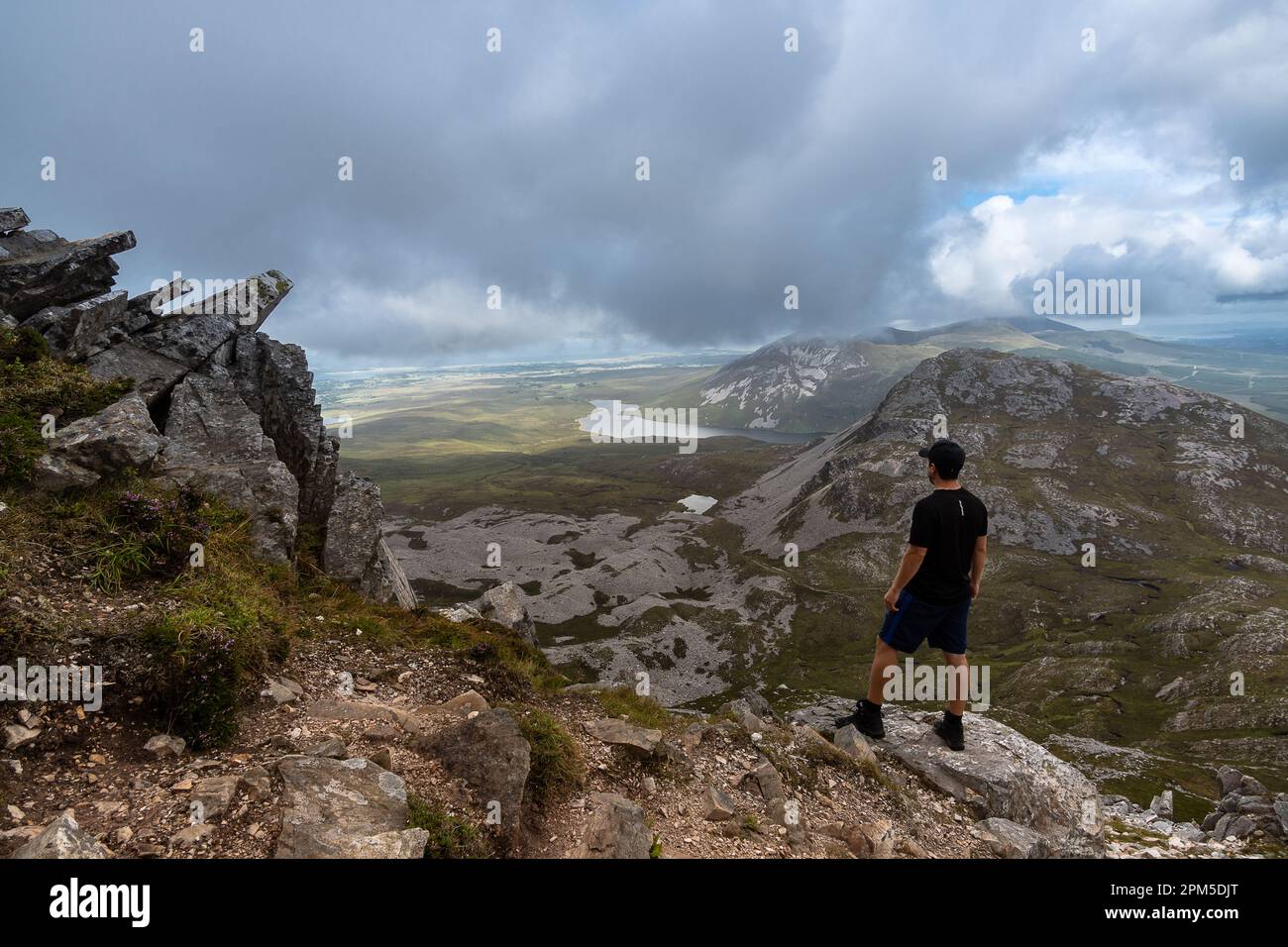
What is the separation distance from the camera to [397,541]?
195000 mm

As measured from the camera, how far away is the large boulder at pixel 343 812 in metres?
6.04

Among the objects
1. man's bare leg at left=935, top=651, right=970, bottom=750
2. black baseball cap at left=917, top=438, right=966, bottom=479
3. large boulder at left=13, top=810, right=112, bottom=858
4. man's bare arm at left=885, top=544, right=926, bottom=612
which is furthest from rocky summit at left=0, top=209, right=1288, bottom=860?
black baseball cap at left=917, top=438, right=966, bottom=479

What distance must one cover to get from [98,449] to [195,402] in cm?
741

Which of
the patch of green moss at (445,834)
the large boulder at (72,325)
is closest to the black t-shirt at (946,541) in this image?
the patch of green moss at (445,834)

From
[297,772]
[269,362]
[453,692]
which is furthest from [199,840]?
[269,362]

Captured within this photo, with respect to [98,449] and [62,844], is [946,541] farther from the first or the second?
[98,449]

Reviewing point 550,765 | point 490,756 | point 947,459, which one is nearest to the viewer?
point 490,756

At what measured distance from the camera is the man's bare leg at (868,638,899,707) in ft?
37.7

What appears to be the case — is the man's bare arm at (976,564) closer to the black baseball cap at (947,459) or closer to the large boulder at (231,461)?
the black baseball cap at (947,459)

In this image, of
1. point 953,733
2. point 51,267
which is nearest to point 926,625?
point 953,733

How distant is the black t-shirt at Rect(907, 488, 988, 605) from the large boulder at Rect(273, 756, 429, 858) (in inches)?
376

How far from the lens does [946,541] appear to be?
34.8 feet
